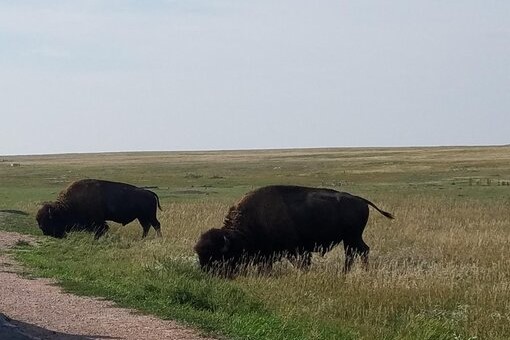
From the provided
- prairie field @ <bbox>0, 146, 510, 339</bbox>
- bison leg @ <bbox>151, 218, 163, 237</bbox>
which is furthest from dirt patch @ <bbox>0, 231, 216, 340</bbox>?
bison leg @ <bbox>151, 218, 163, 237</bbox>

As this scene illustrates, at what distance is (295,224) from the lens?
17.5 meters

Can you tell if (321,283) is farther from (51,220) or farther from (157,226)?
(51,220)

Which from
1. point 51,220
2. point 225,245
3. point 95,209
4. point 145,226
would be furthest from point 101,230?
point 225,245

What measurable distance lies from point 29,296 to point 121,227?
572 inches

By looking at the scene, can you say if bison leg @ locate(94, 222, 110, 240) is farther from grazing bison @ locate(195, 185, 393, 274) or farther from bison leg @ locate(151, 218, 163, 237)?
grazing bison @ locate(195, 185, 393, 274)

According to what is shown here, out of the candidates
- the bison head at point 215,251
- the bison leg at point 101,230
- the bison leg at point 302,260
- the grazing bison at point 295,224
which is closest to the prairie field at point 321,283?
the bison leg at point 302,260

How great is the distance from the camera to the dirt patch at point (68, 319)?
9961 millimetres

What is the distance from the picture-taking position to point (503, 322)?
11922 millimetres

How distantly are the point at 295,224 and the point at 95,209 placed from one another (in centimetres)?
897

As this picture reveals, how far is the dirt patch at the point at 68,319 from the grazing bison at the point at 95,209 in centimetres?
976


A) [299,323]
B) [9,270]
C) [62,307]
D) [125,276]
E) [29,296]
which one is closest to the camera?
[299,323]

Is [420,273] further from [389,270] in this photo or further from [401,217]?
[401,217]

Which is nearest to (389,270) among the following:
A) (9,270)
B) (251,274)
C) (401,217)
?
(251,274)

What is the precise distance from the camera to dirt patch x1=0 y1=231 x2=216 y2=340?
9961 mm
